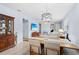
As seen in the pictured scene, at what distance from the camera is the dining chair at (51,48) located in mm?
2312

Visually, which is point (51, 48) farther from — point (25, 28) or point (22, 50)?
point (25, 28)

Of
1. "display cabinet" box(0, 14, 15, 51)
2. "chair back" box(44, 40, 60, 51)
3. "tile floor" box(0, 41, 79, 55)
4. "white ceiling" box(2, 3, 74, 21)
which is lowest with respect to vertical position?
"tile floor" box(0, 41, 79, 55)

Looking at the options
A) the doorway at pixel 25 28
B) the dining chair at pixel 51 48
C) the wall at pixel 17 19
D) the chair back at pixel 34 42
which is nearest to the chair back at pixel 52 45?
the dining chair at pixel 51 48

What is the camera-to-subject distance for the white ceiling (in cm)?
226

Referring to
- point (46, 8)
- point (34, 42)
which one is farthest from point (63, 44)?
point (46, 8)

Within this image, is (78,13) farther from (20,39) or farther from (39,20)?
(20,39)

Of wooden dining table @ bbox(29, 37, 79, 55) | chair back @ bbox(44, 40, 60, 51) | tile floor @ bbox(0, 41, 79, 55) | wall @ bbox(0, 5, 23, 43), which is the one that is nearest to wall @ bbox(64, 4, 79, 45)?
wooden dining table @ bbox(29, 37, 79, 55)

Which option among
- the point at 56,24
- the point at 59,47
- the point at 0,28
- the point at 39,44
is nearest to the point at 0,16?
the point at 0,28

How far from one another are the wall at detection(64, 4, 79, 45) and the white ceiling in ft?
0.35

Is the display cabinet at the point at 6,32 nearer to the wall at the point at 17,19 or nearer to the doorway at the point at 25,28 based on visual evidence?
the wall at the point at 17,19

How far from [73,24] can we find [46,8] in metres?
0.68

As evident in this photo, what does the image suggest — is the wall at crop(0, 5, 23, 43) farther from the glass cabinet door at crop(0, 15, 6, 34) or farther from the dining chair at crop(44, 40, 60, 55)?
the dining chair at crop(44, 40, 60, 55)

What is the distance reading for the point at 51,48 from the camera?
2.37 metres
